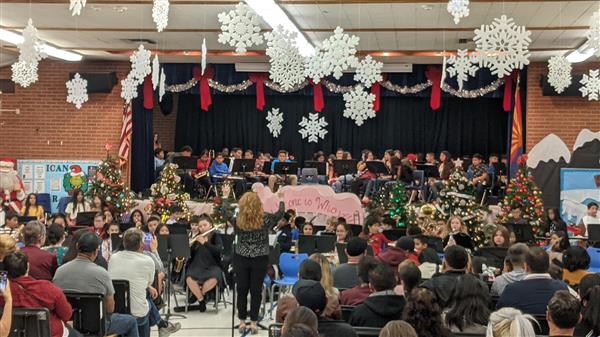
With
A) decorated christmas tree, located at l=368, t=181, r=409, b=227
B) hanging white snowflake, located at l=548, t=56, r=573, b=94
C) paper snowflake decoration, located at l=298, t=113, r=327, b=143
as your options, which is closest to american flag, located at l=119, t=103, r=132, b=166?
paper snowflake decoration, located at l=298, t=113, r=327, b=143

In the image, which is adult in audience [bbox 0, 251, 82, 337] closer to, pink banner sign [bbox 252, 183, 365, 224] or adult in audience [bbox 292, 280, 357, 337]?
adult in audience [bbox 292, 280, 357, 337]

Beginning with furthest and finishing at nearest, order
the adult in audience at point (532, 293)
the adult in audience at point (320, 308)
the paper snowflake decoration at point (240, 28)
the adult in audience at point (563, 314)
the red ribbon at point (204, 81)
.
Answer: the red ribbon at point (204, 81) < the paper snowflake decoration at point (240, 28) < the adult in audience at point (532, 293) < the adult in audience at point (320, 308) < the adult in audience at point (563, 314)

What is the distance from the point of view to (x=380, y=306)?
5863 mm

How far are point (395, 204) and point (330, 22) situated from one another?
13.4 ft

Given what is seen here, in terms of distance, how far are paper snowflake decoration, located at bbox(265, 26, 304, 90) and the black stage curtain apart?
9.55m

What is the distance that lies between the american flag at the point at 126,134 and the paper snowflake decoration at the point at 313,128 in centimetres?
547

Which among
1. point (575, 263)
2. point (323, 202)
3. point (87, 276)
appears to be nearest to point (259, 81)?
point (323, 202)

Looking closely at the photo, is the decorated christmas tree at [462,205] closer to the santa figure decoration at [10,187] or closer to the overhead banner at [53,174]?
the overhead banner at [53,174]

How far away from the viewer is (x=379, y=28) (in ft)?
50.1

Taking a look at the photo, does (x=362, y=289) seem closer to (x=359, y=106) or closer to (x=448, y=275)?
(x=448, y=275)

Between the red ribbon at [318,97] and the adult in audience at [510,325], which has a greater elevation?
the red ribbon at [318,97]

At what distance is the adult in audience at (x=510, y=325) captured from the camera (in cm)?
454

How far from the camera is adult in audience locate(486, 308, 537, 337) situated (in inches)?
179

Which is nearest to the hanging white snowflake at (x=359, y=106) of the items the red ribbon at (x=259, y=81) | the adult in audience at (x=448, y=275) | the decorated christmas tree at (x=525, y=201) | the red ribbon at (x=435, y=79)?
the red ribbon at (x=435, y=79)
